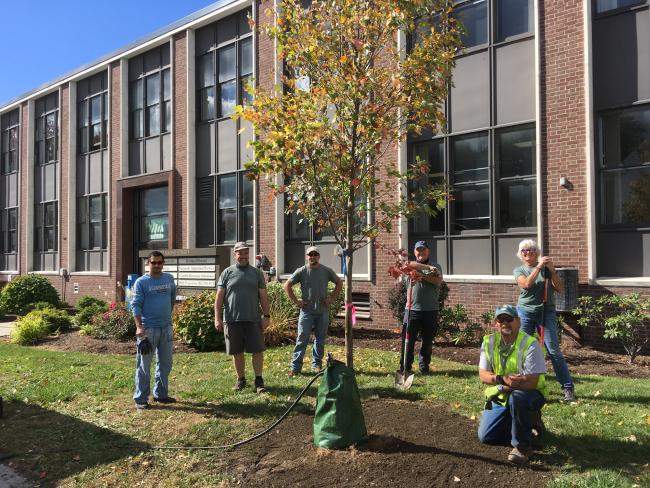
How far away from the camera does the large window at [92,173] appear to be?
21984mm

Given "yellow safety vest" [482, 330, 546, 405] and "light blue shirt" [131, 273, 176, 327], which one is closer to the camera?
"yellow safety vest" [482, 330, 546, 405]

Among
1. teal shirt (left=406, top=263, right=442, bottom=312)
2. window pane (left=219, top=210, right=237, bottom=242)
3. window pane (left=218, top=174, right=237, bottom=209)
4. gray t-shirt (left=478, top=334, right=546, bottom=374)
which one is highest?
window pane (left=218, top=174, right=237, bottom=209)

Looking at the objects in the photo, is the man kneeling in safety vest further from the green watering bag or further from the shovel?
the shovel

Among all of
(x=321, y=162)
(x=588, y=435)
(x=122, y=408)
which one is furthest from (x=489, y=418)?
(x=122, y=408)

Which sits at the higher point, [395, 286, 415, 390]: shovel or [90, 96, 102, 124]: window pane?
[90, 96, 102, 124]: window pane

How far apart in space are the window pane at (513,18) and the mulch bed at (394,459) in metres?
8.82

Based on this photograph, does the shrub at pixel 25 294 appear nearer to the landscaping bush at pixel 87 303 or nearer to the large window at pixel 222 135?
the landscaping bush at pixel 87 303

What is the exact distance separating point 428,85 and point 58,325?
1292 centimetres

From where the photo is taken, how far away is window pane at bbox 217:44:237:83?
1728 centimetres

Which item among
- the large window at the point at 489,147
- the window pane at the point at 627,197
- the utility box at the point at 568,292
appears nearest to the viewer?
the utility box at the point at 568,292

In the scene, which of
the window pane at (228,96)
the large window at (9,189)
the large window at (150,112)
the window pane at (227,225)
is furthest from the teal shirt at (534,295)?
the large window at (9,189)

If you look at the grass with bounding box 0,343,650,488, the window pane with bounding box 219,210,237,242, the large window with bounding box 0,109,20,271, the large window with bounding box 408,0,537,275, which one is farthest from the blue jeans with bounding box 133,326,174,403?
the large window with bounding box 0,109,20,271

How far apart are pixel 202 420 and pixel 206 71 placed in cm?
1430

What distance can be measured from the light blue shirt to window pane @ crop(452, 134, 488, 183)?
7.45m
